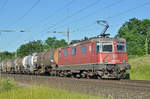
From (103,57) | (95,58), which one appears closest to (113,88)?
(103,57)

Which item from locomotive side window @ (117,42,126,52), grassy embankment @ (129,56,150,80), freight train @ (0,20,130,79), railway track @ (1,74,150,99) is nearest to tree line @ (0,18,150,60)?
grassy embankment @ (129,56,150,80)

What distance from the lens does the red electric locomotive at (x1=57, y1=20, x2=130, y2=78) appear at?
19719 millimetres

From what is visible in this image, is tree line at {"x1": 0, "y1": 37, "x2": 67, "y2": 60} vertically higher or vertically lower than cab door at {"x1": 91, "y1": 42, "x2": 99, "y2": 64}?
higher

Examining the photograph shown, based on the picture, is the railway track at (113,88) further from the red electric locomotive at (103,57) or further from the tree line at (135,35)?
the tree line at (135,35)

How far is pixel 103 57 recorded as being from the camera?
19984 mm

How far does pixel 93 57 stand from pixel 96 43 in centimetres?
121

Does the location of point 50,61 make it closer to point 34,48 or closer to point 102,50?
point 102,50

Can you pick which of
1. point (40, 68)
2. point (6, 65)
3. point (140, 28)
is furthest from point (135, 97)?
point (140, 28)

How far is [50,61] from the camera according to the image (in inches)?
1193

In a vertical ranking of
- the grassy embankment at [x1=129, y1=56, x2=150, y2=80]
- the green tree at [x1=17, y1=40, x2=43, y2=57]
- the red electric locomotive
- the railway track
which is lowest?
the railway track

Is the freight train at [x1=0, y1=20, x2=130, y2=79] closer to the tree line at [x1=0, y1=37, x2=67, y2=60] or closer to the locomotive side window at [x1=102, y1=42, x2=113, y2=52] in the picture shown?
the locomotive side window at [x1=102, y1=42, x2=113, y2=52]

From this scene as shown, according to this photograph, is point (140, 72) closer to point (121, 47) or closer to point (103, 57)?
point (121, 47)

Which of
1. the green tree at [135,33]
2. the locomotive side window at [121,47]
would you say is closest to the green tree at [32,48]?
the green tree at [135,33]

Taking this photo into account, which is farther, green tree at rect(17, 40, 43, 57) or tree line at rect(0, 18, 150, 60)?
green tree at rect(17, 40, 43, 57)
